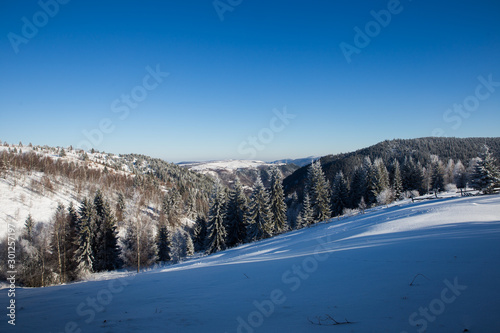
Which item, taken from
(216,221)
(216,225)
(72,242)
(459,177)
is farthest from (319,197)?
(459,177)

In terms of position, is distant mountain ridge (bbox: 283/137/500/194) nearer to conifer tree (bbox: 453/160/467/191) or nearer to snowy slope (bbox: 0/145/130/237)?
conifer tree (bbox: 453/160/467/191)

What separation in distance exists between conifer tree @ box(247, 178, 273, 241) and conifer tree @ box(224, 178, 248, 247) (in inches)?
68.5

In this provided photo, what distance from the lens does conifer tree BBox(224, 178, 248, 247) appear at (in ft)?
104

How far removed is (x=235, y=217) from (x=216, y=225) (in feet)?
10.8

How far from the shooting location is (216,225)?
29922 millimetres

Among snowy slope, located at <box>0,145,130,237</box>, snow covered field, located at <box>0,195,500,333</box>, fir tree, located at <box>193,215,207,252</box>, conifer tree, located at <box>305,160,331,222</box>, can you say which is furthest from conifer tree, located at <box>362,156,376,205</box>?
snowy slope, located at <box>0,145,130,237</box>

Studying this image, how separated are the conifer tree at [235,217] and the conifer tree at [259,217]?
174 cm

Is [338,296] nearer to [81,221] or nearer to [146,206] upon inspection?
[81,221]

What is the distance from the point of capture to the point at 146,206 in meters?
87.2

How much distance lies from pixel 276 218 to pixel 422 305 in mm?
30273

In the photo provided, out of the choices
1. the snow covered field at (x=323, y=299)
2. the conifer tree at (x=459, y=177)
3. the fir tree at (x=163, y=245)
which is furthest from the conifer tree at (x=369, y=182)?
the fir tree at (x=163, y=245)

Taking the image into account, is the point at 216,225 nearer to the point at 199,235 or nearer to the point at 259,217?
the point at 259,217

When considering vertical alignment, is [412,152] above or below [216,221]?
above

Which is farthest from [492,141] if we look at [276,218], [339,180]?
[276,218]
